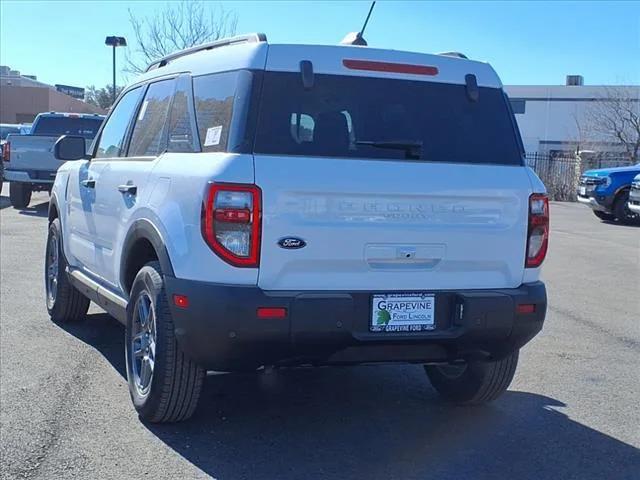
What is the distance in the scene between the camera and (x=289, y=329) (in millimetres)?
4141

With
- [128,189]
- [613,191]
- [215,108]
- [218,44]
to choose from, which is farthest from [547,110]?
[215,108]

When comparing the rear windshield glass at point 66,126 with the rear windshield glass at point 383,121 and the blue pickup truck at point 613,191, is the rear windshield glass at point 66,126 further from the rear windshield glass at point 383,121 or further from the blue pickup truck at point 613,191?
the rear windshield glass at point 383,121

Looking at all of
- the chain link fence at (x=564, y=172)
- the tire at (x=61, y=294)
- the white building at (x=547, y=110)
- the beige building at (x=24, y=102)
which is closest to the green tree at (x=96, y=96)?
the beige building at (x=24, y=102)

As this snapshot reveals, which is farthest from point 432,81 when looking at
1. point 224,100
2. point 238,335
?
point 238,335

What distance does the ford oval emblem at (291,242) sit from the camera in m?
4.13

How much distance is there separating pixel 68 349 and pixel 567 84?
67.2 m

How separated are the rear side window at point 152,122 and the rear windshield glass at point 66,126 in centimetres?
1217

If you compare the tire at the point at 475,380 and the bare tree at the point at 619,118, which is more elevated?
the bare tree at the point at 619,118

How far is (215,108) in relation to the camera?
4.55m

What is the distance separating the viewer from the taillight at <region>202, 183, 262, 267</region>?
4.07 m

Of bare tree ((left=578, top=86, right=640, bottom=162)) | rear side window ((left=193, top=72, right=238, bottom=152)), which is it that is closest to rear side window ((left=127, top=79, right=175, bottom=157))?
rear side window ((left=193, top=72, right=238, bottom=152))

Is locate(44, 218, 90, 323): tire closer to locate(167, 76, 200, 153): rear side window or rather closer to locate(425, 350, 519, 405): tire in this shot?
locate(167, 76, 200, 153): rear side window

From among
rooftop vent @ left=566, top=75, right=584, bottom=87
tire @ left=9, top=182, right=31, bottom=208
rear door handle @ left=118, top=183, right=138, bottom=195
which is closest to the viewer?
rear door handle @ left=118, top=183, right=138, bottom=195

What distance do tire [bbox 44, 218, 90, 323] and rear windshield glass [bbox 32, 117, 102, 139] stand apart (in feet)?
34.3
